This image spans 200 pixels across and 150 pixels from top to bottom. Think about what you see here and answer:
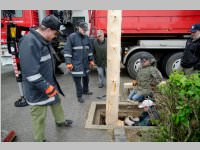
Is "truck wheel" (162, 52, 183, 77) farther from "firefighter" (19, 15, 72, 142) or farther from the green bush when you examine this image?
"firefighter" (19, 15, 72, 142)

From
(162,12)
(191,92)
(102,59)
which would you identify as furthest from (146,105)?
(162,12)

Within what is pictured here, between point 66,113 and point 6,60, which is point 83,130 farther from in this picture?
point 6,60

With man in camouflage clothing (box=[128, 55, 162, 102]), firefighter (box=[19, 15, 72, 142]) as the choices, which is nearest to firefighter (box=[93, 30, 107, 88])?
man in camouflage clothing (box=[128, 55, 162, 102])

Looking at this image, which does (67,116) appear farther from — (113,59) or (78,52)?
(113,59)

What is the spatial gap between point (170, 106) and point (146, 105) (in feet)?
3.64

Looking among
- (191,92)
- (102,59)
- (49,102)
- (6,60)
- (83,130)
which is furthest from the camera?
(6,60)

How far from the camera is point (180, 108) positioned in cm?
243

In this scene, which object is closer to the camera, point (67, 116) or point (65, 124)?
point (65, 124)

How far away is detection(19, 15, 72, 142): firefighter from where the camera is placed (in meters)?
2.41

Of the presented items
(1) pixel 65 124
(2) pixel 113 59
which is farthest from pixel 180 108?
(1) pixel 65 124

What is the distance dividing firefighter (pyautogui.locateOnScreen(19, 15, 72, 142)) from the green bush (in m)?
1.49

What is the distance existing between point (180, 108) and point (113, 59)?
1.25 metres

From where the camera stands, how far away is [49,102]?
2.83 metres

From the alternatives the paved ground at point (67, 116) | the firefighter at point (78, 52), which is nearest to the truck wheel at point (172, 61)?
the paved ground at point (67, 116)
